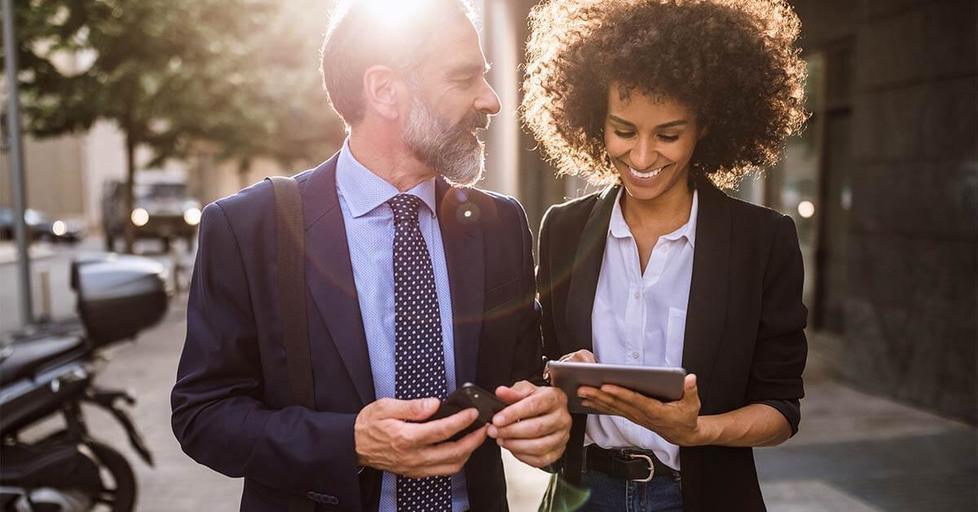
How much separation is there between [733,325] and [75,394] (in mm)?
3626

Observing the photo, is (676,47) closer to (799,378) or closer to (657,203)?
(657,203)

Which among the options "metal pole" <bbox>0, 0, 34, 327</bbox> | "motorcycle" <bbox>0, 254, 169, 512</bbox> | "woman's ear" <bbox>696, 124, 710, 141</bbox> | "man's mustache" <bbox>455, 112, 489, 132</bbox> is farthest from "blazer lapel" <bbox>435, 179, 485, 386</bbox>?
"metal pole" <bbox>0, 0, 34, 327</bbox>

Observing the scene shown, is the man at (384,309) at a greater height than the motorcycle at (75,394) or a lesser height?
greater

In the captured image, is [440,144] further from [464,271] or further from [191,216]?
[191,216]

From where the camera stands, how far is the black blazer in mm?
2059

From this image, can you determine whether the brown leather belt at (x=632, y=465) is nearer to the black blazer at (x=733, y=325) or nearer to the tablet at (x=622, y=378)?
the black blazer at (x=733, y=325)

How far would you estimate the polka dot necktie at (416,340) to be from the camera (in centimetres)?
194

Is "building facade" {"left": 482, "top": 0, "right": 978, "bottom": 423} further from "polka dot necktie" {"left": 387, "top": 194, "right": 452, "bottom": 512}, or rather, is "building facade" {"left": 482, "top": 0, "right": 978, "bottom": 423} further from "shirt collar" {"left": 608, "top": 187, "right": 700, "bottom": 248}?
"polka dot necktie" {"left": 387, "top": 194, "right": 452, "bottom": 512}

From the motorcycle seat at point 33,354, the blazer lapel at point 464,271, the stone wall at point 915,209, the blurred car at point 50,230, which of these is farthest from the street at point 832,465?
the blurred car at point 50,230

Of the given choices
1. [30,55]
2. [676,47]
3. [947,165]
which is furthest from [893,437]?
[30,55]

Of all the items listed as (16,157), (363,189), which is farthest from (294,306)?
(16,157)

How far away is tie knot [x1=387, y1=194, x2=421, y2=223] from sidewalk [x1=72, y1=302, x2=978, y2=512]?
2973 millimetres

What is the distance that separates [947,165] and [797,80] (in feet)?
15.3

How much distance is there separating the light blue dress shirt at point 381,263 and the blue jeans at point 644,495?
0.40m
